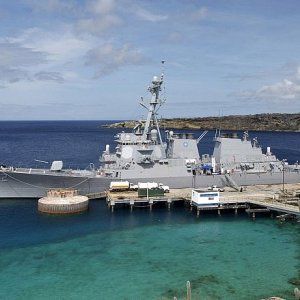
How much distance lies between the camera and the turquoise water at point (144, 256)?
946 inches

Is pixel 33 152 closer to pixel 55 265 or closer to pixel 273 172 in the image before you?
pixel 273 172

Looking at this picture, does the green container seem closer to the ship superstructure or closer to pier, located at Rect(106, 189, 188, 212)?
pier, located at Rect(106, 189, 188, 212)

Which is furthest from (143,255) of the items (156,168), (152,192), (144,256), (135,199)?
(156,168)

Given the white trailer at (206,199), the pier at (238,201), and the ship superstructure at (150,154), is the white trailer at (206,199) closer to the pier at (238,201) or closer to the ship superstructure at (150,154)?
the pier at (238,201)

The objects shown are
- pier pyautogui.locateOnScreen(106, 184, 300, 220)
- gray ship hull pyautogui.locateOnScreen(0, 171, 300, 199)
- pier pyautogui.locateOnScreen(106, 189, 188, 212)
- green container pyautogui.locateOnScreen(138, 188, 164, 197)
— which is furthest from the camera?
gray ship hull pyautogui.locateOnScreen(0, 171, 300, 199)

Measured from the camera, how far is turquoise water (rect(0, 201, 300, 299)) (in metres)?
24.0

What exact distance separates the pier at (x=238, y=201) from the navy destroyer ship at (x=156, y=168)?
2.56m

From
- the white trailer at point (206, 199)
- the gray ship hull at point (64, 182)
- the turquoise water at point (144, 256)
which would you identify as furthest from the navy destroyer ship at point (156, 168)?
the white trailer at point (206, 199)

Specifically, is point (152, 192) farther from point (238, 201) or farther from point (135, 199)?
point (238, 201)

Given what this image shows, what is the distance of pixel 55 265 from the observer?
27.4 meters

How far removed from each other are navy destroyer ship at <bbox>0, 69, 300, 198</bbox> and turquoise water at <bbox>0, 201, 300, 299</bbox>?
4910 millimetres

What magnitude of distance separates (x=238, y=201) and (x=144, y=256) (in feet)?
51.0

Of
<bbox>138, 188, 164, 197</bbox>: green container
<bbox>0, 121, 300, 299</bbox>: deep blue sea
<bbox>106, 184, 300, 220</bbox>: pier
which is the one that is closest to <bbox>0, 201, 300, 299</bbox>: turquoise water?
<bbox>0, 121, 300, 299</bbox>: deep blue sea

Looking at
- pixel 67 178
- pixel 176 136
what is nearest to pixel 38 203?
pixel 67 178
